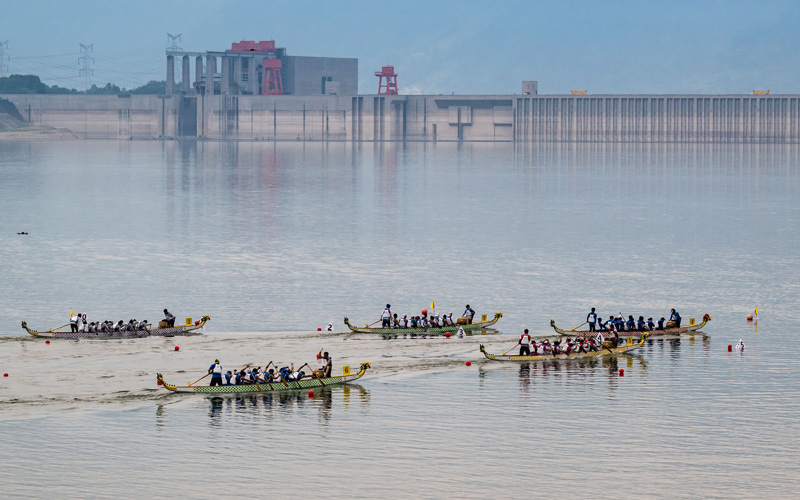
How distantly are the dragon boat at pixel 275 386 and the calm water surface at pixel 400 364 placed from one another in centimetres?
47

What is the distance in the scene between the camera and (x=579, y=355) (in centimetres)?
5803

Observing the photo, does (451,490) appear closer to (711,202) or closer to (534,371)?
(534,371)

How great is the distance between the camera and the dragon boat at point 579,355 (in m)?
56.3

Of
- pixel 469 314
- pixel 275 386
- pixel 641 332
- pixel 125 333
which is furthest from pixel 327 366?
pixel 641 332

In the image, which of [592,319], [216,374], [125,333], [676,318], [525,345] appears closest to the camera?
[216,374]

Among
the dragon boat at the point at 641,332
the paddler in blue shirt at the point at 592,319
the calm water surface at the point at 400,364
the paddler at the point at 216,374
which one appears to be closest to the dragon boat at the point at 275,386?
the paddler at the point at 216,374

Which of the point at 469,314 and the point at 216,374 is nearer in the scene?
the point at 216,374

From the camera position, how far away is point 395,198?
153 metres

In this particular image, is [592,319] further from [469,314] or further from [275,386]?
[275,386]

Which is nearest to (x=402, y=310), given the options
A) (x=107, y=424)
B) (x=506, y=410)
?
(x=506, y=410)

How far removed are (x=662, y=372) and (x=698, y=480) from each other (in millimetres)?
15155

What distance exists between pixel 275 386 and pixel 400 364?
7361mm

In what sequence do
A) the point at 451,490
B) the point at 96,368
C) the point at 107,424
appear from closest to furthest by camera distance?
the point at 451,490 → the point at 107,424 → the point at 96,368

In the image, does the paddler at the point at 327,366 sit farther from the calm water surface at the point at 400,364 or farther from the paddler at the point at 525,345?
the paddler at the point at 525,345
